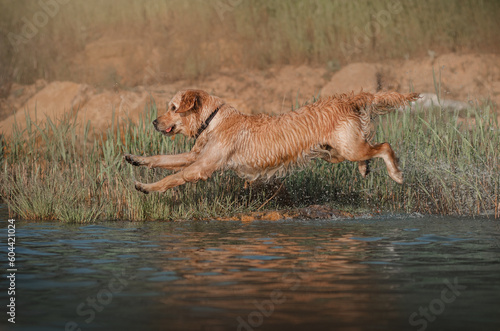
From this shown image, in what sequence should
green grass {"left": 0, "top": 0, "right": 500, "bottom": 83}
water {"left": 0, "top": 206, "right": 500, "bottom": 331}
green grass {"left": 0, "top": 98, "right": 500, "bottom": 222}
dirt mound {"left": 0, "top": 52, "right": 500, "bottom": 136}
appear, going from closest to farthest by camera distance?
water {"left": 0, "top": 206, "right": 500, "bottom": 331}, green grass {"left": 0, "top": 98, "right": 500, "bottom": 222}, dirt mound {"left": 0, "top": 52, "right": 500, "bottom": 136}, green grass {"left": 0, "top": 0, "right": 500, "bottom": 83}

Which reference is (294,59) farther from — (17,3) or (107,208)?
(107,208)

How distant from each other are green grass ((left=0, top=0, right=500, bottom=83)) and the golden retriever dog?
1357 cm

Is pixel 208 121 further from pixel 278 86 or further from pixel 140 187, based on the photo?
pixel 278 86

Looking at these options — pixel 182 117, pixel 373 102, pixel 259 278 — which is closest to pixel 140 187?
pixel 182 117

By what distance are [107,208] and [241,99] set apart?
12.3 m

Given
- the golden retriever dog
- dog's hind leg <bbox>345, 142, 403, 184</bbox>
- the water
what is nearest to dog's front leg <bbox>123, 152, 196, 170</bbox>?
the golden retriever dog

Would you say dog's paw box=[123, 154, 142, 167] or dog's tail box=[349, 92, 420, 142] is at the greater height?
dog's tail box=[349, 92, 420, 142]

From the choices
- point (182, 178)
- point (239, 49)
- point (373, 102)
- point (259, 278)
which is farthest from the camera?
point (239, 49)

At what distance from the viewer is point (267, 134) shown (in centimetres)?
1015

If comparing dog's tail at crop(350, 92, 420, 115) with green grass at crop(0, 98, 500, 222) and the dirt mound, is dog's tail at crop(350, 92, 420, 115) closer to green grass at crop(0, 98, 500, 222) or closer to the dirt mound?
green grass at crop(0, 98, 500, 222)

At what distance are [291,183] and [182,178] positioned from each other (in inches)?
96.1

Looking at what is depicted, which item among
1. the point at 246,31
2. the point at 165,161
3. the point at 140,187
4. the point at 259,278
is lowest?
the point at 259,278

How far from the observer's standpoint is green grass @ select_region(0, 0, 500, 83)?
2411 centimetres

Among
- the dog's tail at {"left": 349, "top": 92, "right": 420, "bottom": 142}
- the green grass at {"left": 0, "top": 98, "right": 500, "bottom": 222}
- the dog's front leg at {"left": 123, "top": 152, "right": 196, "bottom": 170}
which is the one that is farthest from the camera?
the green grass at {"left": 0, "top": 98, "right": 500, "bottom": 222}
